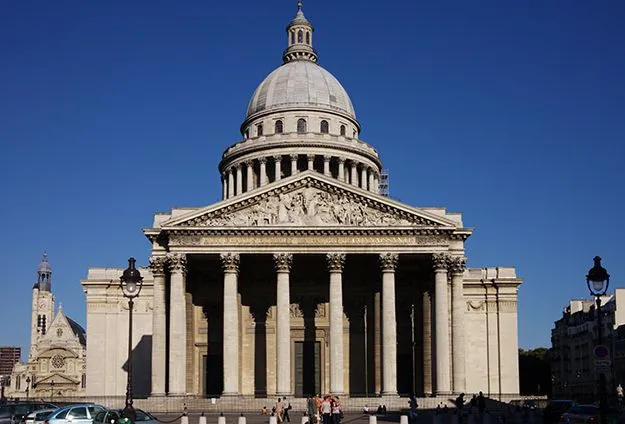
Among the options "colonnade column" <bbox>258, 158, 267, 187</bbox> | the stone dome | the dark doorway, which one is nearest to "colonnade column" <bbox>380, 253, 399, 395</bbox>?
the dark doorway

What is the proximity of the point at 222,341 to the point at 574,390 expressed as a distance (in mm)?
59809

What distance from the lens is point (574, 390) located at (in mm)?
112500

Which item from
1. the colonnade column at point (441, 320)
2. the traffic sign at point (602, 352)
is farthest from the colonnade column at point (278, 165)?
the traffic sign at point (602, 352)

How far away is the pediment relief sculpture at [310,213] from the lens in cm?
6353

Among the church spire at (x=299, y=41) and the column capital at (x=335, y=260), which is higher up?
the church spire at (x=299, y=41)

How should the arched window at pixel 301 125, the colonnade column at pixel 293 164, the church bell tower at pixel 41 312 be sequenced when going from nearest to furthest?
1. the colonnade column at pixel 293 164
2. the arched window at pixel 301 125
3. the church bell tower at pixel 41 312

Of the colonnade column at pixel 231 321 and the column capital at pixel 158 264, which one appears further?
the column capital at pixel 158 264

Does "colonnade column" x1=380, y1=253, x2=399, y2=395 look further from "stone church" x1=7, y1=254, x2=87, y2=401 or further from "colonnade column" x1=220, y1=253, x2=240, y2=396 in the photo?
"stone church" x1=7, y1=254, x2=87, y2=401

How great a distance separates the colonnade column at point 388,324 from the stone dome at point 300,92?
34338 millimetres

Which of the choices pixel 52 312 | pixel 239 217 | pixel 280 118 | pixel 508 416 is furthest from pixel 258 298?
pixel 52 312

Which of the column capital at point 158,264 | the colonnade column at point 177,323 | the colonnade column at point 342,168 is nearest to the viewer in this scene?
the colonnade column at point 177,323

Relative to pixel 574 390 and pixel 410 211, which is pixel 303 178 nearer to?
pixel 410 211

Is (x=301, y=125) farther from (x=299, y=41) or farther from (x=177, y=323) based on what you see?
(x=177, y=323)

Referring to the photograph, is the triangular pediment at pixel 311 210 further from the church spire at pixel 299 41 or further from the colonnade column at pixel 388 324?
the church spire at pixel 299 41
